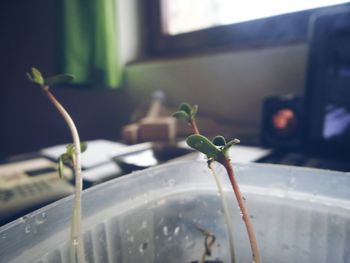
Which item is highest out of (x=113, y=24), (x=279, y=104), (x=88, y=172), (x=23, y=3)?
(x=23, y=3)

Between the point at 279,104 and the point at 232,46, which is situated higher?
the point at 232,46

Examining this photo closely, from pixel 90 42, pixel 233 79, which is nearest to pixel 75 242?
pixel 233 79

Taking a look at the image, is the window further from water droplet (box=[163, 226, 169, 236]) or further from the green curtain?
water droplet (box=[163, 226, 169, 236])

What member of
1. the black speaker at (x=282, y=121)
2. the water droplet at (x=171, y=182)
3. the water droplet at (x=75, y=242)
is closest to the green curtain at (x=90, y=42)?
the black speaker at (x=282, y=121)

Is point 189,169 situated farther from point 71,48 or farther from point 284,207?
point 71,48

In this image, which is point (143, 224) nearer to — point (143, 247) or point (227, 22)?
point (143, 247)

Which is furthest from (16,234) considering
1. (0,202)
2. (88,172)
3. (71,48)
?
(71,48)

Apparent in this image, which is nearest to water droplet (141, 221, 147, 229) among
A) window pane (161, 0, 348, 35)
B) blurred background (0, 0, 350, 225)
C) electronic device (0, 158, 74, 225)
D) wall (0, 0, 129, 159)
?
electronic device (0, 158, 74, 225)
